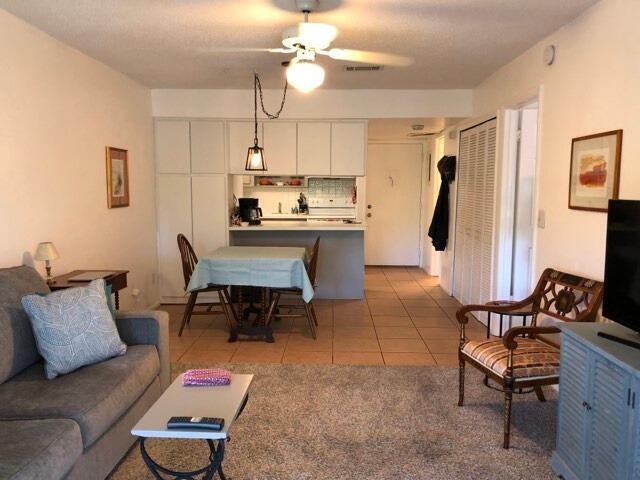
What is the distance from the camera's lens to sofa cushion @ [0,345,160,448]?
78.4 inches

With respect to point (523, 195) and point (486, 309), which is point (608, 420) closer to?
point (486, 309)

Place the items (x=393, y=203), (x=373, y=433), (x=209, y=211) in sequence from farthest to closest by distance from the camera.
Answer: (x=393, y=203), (x=209, y=211), (x=373, y=433)

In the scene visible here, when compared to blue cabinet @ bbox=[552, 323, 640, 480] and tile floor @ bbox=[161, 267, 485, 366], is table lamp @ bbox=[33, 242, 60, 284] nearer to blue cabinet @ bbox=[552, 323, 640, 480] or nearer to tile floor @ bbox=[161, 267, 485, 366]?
tile floor @ bbox=[161, 267, 485, 366]

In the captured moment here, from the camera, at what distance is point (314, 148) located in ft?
18.4

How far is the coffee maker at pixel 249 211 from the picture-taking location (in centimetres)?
573

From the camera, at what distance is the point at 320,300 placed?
5828 millimetres

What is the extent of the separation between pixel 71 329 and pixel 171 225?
Answer: 3304 millimetres

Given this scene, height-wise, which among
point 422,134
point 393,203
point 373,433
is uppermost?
point 422,134

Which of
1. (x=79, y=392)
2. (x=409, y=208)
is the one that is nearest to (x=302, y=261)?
(x=79, y=392)

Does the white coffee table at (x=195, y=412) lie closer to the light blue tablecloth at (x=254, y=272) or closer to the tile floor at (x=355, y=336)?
the tile floor at (x=355, y=336)

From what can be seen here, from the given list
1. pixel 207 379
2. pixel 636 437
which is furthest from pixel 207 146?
pixel 636 437

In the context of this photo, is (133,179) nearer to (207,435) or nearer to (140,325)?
(140,325)

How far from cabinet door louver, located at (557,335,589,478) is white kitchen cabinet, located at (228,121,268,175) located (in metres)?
4.14

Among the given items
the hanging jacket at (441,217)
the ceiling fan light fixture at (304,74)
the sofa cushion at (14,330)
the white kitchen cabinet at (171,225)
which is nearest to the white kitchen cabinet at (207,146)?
the white kitchen cabinet at (171,225)
